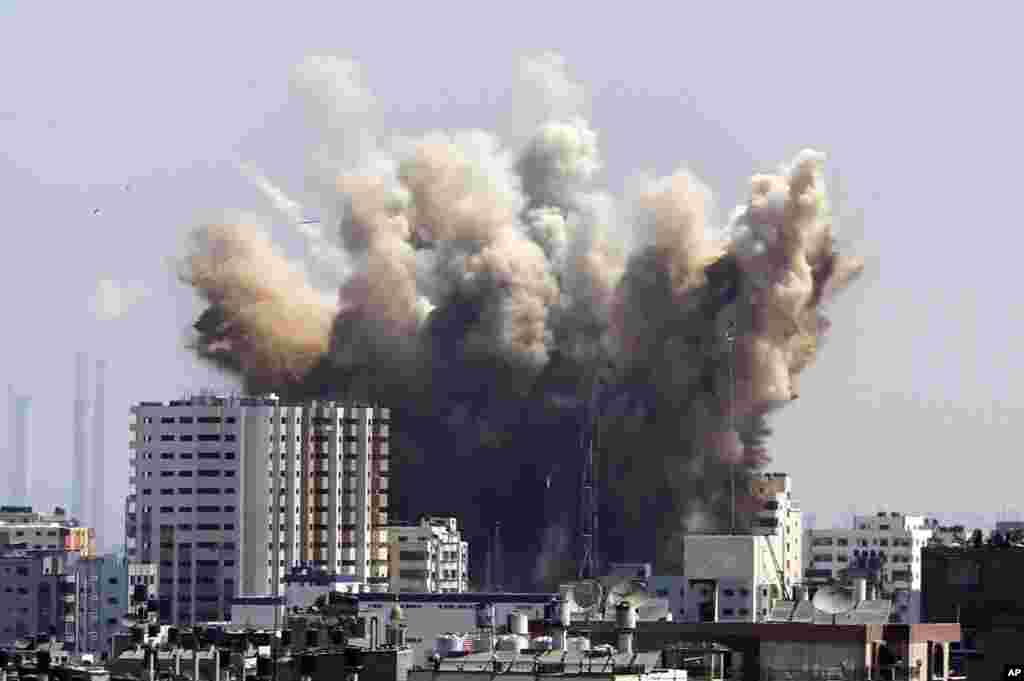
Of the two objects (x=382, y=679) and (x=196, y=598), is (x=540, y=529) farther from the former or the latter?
(x=382, y=679)

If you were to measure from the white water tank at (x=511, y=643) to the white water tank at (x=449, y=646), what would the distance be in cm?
91

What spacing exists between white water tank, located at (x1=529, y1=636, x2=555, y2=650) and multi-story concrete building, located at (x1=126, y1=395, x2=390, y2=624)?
8016 centimetres

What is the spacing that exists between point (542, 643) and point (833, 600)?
9499 millimetres

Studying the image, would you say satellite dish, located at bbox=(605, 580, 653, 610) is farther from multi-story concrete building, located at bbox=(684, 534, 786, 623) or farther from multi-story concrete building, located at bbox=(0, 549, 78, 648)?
multi-story concrete building, located at bbox=(0, 549, 78, 648)

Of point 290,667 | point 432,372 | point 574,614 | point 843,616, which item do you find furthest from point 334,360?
point 290,667

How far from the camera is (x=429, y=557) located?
17538 centimetres

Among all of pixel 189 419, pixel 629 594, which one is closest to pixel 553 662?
pixel 629 594

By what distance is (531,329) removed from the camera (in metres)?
181

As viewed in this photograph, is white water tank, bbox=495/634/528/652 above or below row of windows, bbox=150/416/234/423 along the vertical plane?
below

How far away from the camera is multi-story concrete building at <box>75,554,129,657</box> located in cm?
16850

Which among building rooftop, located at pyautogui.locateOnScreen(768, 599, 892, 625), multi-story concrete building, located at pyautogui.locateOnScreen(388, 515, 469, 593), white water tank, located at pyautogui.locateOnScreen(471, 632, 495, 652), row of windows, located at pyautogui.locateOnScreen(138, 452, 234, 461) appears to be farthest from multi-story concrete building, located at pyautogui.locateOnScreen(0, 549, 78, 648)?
white water tank, located at pyautogui.locateOnScreen(471, 632, 495, 652)

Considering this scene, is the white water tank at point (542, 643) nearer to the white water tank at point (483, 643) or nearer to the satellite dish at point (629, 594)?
the white water tank at point (483, 643)

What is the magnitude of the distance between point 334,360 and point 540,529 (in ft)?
35.3

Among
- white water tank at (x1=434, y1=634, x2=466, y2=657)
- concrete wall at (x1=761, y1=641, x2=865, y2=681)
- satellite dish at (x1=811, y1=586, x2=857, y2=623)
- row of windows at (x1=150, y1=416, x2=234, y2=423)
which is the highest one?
row of windows at (x1=150, y1=416, x2=234, y2=423)
